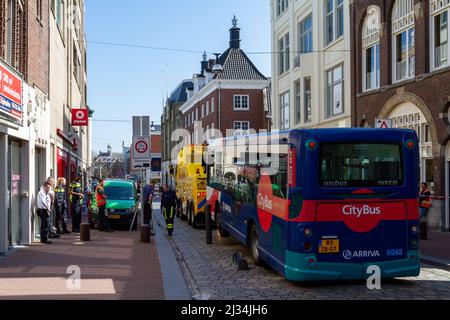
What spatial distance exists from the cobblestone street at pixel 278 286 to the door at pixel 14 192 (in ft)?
14.1

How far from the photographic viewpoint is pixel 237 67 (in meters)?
52.7

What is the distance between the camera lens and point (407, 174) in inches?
346

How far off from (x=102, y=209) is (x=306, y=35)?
1668 cm

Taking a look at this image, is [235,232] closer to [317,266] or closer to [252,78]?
[317,266]

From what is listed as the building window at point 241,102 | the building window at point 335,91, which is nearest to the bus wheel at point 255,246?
the building window at point 335,91

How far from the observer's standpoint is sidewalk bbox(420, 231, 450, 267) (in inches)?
460

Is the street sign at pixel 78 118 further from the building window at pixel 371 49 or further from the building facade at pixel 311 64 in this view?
the building window at pixel 371 49

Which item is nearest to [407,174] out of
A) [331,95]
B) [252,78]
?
[331,95]

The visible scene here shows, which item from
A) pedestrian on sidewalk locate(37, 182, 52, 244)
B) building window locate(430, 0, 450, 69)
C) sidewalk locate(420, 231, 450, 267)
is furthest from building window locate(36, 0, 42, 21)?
building window locate(430, 0, 450, 69)

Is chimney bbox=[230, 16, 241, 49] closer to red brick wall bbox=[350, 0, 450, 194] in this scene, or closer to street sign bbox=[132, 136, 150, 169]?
red brick wall bbox=[350, 0, 450, 194]

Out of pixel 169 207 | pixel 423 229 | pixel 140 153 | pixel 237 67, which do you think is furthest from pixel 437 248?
pixel 237 67

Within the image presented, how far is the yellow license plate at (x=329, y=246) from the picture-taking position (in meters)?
8.47

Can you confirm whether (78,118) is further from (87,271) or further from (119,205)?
(87,271)
